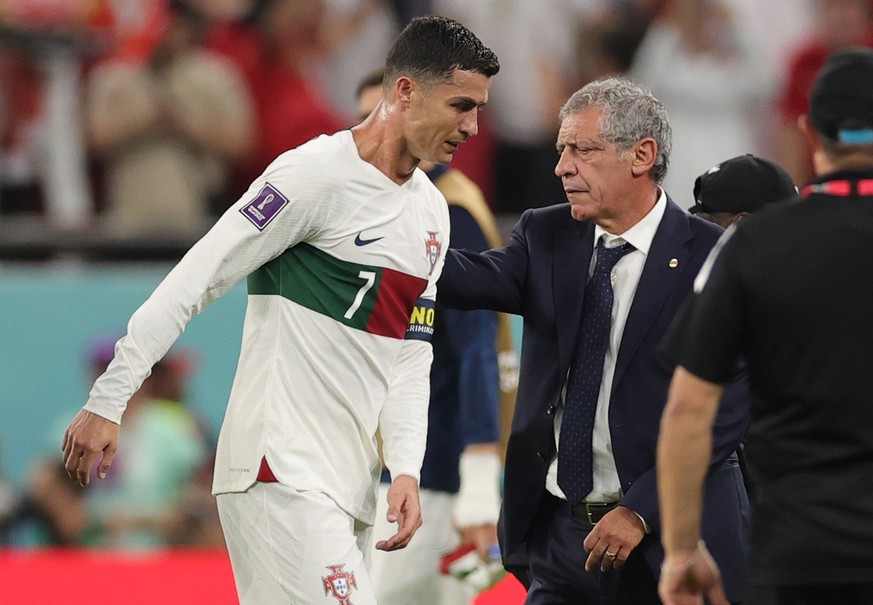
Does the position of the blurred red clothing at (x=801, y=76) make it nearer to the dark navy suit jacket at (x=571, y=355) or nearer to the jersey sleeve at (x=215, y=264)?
the dark navy suit jacket at (x=571, y=355)

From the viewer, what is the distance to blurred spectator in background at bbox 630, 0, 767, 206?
7.96 meters

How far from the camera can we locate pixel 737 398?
12.6ft

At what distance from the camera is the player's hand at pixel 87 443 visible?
11.0 feet

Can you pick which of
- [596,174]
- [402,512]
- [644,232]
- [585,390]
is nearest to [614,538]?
[585,390]

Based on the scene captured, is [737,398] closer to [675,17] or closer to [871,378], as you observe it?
[871,378]

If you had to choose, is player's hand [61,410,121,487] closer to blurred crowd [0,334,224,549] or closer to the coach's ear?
the coach's ear

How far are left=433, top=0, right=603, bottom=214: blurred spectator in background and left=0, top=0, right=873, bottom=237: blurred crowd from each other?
10 mm

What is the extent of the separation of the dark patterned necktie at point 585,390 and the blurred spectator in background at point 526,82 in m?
4.12

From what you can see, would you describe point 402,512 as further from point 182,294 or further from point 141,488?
point 141,488

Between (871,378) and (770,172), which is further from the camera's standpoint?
(770,172)

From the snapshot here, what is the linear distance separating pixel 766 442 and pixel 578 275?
1.18 m

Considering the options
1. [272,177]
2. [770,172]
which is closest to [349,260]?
[272,177]

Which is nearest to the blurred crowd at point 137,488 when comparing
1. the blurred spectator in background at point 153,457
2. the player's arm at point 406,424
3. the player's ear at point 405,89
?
the blurred spectator in background at point 153,457

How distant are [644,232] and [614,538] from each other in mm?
800
